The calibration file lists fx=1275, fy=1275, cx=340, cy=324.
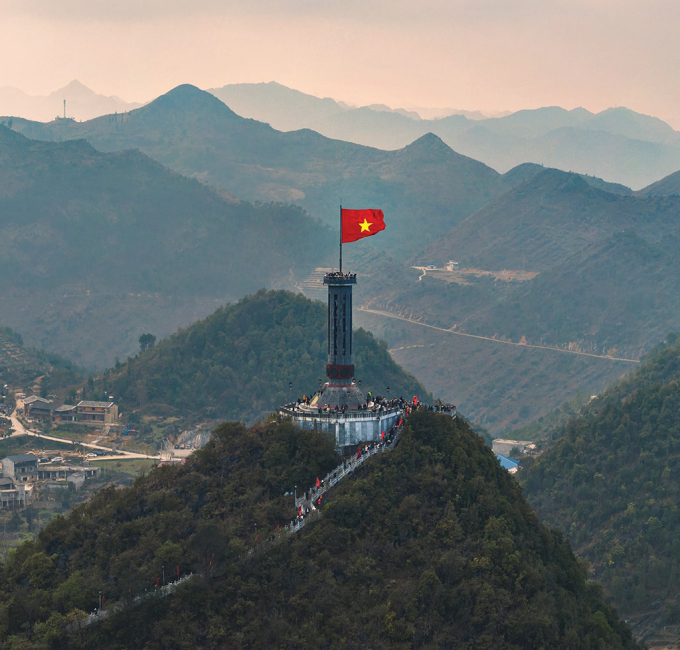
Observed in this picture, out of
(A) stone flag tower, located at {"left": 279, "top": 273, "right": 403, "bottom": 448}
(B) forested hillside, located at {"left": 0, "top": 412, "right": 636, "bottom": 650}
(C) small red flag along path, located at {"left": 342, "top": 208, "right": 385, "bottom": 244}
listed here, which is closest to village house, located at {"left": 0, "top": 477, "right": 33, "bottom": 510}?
(B) forested hillside, located at {"left": 0, "top": 412, "right": 636, "bottom": 650}

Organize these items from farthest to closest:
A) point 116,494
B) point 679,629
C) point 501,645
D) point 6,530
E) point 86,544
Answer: point 6,530 → point 679,629 → point 116,494 → point 86,544 → point 501,645

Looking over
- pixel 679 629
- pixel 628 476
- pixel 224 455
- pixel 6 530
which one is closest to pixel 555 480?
pixel 628 476

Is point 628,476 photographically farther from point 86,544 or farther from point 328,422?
point 86,544

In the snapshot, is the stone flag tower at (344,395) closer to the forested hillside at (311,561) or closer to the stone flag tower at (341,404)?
the stone flag tower at (341,404)

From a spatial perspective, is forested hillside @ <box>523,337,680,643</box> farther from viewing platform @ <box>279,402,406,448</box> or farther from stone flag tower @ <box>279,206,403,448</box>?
viewing platform @ <box>279,402,406,448</box>

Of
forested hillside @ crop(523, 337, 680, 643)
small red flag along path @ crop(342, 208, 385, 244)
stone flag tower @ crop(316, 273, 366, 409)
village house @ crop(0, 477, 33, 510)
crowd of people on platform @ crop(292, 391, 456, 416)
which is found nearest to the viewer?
crowd of people on platform @ crop(292, 391, 456, 416)

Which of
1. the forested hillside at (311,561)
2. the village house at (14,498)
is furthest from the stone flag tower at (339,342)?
the village house at (14,498)
